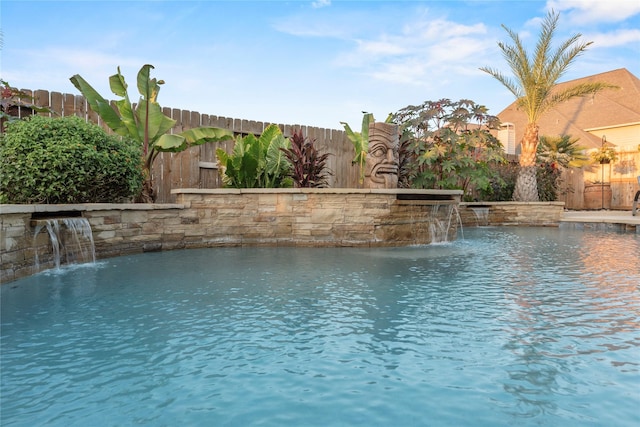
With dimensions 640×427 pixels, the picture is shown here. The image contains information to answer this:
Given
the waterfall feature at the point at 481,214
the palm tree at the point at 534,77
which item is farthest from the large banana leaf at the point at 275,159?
the palm tree at the point at 534,77

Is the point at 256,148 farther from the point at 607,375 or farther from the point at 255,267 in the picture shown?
the point at 607,375

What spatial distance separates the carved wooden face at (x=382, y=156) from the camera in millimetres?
8977

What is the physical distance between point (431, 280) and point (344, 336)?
2.27 metres

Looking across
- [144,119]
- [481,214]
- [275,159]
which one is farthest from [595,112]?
[144,119]

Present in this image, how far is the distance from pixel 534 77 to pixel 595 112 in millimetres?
13244

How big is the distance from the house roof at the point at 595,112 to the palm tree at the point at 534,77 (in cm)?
972

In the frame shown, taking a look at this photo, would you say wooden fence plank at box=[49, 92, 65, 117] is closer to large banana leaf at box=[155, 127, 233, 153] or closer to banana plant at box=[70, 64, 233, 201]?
banana plant at box=[70, 64, 233, 201]

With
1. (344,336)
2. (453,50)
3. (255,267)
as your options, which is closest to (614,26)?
(453,50)

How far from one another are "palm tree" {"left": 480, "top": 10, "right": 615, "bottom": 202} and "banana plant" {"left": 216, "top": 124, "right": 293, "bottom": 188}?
29.5ft

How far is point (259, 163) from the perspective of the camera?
354 inches

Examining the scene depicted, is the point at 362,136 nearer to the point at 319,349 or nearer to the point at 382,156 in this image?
the point at 382,156

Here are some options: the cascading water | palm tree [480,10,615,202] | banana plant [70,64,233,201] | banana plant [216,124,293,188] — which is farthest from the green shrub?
palm tree [480,10,615,202]

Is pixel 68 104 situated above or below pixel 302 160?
above

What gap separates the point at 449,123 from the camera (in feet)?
41.9
